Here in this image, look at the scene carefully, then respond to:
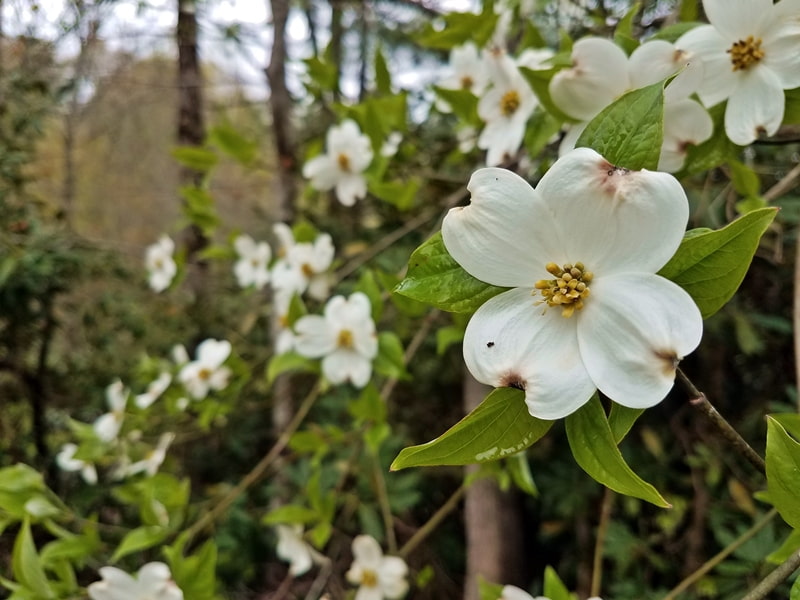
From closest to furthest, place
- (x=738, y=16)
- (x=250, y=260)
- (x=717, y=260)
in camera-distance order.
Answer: (x=717, y=260) → (x=738, y=16) → (x=250, y=260)

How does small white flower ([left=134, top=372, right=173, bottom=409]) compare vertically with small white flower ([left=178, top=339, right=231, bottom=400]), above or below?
below

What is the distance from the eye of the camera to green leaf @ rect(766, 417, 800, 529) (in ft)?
0.98

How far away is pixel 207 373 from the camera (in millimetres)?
825

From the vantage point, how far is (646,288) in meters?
0.28

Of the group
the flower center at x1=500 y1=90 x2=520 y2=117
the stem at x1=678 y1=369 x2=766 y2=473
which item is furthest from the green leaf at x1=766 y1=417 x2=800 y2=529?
the flower center at x1=500 y1=90 x2=520 y2=117

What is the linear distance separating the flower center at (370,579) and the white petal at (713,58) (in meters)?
0.59

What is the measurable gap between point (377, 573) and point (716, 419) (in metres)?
0.52

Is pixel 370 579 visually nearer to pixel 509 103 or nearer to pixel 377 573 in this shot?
pixel 377 573

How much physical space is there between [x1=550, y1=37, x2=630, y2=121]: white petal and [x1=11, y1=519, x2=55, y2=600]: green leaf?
584mm

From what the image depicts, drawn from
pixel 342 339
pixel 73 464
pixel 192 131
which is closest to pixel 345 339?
pixel 342 339

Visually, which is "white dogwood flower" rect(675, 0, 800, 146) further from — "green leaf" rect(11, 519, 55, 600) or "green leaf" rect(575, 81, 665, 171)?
"green leaf" rect(11, 519, 55, 600)

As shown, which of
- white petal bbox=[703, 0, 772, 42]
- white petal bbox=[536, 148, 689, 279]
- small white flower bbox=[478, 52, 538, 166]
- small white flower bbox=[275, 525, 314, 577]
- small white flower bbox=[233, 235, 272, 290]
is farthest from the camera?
small white flower bbox=[233, 235, 272, 290]

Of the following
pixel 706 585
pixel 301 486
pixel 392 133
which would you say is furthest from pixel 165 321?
pixel 706 585

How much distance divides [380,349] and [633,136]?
16.5 inches
